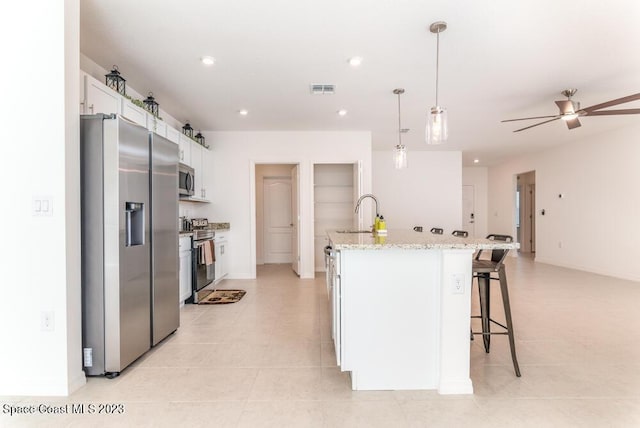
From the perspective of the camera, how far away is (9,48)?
191 cm

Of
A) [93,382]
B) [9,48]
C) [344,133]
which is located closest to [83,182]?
[9,48]

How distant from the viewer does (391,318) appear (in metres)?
1.99

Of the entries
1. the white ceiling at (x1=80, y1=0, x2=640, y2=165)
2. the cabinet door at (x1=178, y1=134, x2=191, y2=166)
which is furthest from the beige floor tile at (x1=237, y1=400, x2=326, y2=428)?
the cabinet door at (x1=178, y1=134, x2=191, y2=166)

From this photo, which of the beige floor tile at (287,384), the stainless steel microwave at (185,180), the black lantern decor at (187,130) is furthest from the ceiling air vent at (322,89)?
the beige floor tile at (287,384)

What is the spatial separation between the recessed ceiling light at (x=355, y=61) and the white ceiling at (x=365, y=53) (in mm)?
59

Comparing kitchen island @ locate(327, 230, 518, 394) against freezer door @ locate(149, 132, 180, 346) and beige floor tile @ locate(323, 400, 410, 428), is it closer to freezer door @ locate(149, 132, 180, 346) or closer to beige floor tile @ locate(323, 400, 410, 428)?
beige floor tile @ locate(323, 400, 410, 428)

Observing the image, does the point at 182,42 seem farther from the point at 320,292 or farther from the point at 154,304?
the point at 320,292

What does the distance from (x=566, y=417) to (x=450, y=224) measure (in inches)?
231

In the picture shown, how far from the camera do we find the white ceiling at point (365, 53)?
2234 mm

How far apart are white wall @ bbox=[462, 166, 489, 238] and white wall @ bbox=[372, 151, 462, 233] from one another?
7.28 feet

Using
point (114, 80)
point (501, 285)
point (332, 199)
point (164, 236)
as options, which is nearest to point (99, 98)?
point (114, 80)

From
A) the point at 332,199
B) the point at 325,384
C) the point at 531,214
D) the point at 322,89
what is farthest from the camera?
the point at 531,214

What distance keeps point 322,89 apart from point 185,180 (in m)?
2.23

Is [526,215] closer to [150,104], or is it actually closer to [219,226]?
[219,226]
